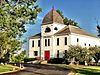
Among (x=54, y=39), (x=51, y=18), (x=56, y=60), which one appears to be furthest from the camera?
(x=51, y=18)

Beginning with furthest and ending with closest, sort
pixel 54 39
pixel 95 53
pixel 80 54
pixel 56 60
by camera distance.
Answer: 1. pixel 54 39
2. pixel 56 60
3. pixel 95 53
4. pixel 80 54

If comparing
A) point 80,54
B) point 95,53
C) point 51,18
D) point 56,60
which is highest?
point 51,18

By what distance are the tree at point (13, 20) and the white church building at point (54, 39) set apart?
91.3 ft

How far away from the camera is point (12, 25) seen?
30.5 m

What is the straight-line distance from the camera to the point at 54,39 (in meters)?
62.4

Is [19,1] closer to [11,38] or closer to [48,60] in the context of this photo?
[11,38]

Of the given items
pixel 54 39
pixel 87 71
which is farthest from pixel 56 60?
pixel 87 71

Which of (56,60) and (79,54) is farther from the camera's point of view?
(56,60)

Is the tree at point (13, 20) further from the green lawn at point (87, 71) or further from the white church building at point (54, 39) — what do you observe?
the white church building at point (54, 39)

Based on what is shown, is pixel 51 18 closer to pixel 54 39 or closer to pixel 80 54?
pixel 54 39

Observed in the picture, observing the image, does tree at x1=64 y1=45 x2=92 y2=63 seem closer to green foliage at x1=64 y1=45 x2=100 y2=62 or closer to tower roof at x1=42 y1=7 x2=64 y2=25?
green foliage at x1=64 y1=45 x2=100 y2=62

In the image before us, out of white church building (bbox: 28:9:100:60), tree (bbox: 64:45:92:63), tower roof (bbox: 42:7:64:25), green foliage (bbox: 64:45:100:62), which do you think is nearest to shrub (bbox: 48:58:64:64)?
white church building (bbox: 28:9:100:60)

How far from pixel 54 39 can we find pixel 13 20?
105ft

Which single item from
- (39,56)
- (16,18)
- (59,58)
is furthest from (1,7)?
(39,56)
